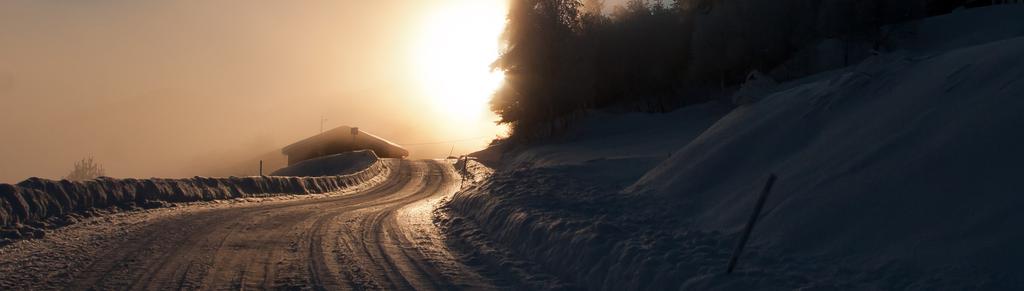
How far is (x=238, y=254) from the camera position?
11609 mm

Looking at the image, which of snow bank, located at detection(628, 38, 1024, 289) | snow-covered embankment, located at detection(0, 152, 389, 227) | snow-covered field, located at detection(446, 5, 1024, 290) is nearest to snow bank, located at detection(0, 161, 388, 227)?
snow-covered embankment, located at detection(0, 152, 389, 227)

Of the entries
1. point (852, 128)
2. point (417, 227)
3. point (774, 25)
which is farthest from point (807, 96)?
point (774, 25)

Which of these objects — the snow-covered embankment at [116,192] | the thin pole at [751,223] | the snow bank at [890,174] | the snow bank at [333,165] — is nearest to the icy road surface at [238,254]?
the snow-covered embankment at [116,192]

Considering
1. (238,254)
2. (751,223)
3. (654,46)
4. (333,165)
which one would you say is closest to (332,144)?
(333,165)

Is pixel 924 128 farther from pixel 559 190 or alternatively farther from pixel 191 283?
pixel 191 283

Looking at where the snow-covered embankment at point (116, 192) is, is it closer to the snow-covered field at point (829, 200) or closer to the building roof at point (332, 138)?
the snow-covered field at point (829, 200)

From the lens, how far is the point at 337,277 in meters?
9.95

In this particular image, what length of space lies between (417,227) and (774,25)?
105 ft

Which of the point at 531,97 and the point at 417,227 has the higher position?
the point at 531,97

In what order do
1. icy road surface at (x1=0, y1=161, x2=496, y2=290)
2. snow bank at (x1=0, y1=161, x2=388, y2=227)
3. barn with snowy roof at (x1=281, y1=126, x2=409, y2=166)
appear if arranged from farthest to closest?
1. barn with snowy roof at (x1=281, y1=126, x2=409, y2=166)
2. snow bank at (x1=0, y1=161, x2=388, y2=227)
3. icy road surface at (x1=0, y1=161, x2=496, y2=290)

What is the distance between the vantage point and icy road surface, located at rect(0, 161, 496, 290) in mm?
9477

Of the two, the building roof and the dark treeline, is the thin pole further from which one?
the building roof

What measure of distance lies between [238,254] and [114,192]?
780cm

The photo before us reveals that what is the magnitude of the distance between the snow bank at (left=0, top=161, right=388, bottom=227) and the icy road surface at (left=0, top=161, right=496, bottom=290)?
0.90 m
